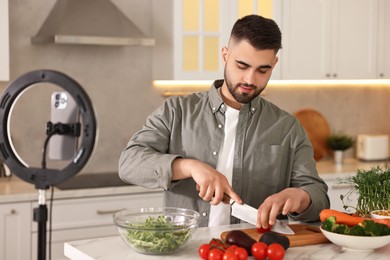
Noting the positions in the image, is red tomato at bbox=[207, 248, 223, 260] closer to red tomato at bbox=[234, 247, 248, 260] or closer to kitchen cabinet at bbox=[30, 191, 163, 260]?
red tomato at bbox=[234, 247, 248, 260]

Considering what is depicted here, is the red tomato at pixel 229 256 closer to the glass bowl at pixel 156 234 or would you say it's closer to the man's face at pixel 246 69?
the glass bowl at pixel 156 234

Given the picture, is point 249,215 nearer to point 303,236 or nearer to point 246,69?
point 303,236

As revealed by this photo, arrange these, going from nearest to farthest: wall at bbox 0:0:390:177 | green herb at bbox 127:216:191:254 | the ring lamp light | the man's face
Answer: the ring lamp light < green herb at bbox 127:216:191:254 < the man's face < wall at bbox 0:0:390:177

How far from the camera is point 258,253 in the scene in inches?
84.4

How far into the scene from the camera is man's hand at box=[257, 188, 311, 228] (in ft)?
7.84

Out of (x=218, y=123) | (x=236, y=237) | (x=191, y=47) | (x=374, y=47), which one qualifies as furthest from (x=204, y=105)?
(x=374, y=47)

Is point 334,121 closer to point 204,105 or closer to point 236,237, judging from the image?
point 204,105

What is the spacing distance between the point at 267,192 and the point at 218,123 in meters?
0.33

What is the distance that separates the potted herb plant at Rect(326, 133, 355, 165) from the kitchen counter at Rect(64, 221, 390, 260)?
290cm

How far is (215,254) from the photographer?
2.09 meters

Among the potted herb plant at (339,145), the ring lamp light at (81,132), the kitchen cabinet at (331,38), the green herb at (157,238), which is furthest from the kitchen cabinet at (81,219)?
the ring lamp light at (81,132)

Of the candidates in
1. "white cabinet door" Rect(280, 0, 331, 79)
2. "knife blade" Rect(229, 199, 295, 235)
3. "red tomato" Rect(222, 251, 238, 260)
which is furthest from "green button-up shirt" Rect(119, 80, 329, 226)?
"white cabinet door" Rect(280, 0, 331, 79)

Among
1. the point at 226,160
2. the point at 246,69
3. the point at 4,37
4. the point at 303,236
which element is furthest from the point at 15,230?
the point at 303,236

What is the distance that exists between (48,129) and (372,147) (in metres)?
4.17
